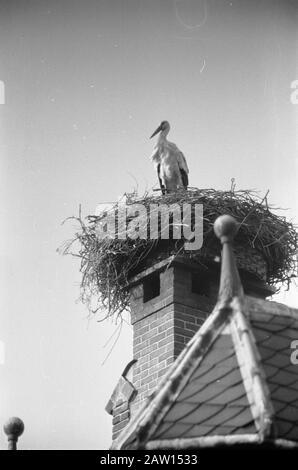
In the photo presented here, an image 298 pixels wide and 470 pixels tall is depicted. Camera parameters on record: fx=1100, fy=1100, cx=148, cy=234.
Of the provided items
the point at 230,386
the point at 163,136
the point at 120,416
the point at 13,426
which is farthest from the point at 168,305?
the point at 163,136

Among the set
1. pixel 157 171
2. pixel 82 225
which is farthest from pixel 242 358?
pixel 157 171

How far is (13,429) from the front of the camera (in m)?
9.39

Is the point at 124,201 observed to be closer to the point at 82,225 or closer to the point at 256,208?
the point at 82,225

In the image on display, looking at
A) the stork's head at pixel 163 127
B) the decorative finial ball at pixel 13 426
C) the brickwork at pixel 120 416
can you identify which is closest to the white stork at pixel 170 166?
the stork's head at pixel 163 127

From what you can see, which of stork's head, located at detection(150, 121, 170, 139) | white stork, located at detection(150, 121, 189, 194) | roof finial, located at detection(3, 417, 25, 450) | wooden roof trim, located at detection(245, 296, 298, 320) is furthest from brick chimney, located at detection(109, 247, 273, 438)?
stork's head, located at detection(150, 121, 170, 139)

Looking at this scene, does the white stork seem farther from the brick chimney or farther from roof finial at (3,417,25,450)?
roof finial at (3,417,25,450)

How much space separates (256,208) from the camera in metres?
11.3

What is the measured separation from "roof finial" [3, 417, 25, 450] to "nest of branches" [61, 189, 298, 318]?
2196 mm

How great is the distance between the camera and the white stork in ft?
42.5

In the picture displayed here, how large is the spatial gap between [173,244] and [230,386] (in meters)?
4.15

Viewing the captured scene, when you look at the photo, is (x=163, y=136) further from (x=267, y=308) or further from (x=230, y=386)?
(x=230, y=386)

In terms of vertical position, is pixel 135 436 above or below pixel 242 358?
below

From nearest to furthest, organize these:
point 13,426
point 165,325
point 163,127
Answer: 1. point 13,426
2. point 165,325
3. point 163,127

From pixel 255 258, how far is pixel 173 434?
457 cm
